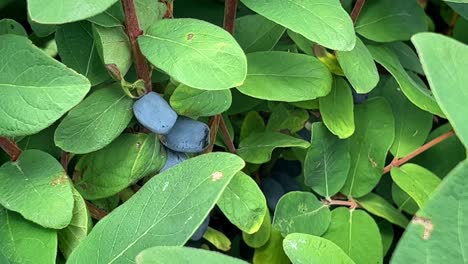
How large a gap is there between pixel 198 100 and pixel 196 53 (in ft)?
0.31

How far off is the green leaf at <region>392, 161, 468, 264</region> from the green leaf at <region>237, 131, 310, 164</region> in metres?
0.41

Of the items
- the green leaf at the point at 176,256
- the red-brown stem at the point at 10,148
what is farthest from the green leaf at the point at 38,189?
the green leaf at the point at 176,256

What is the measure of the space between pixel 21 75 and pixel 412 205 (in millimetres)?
557

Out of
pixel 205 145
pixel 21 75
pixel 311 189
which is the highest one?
pixel 21 75

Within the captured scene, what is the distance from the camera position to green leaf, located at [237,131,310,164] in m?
0.94

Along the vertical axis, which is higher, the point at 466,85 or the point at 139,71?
the point at 466,85

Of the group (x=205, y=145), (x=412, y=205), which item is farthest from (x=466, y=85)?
(x=412, y=205)

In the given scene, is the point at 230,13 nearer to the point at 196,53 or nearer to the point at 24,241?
the point at 196,53

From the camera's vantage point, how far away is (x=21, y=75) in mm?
692

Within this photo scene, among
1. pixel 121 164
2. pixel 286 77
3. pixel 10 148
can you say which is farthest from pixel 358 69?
pixel 10 148

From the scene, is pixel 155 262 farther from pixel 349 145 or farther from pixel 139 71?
pixel 349 145

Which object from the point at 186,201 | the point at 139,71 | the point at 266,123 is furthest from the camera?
the point at 266,123

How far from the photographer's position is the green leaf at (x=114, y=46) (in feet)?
2.53

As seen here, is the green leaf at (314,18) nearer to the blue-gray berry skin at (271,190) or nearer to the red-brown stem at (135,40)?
the red-brown stem at (135,40)
